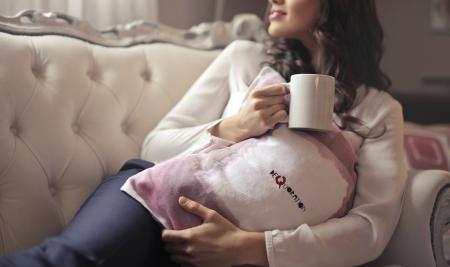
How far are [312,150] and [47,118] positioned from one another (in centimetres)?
52

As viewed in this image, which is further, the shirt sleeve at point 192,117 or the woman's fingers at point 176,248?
the shirt sleeve at point 192,117

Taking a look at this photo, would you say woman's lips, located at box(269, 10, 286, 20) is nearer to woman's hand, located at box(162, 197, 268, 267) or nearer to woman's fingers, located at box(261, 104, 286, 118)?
woman's fingers, located at box(261, 104, 286, 118)

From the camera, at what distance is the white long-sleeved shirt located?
823 mm

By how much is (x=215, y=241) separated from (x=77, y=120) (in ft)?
1.48

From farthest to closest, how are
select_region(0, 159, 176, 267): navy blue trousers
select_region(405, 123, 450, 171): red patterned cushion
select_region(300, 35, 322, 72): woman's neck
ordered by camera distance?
select_region(405, 123, 450, 171): red patterned cushion < select_region(300, 35, 322, 72): woman's neck < select_region(0, 159, 176, 267): navy blue trousers

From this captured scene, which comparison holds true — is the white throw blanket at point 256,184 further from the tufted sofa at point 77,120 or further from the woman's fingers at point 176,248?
the tufted sofa at point 77,120

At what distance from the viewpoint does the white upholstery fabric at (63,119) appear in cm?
93

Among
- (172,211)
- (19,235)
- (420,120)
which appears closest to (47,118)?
(19,235)

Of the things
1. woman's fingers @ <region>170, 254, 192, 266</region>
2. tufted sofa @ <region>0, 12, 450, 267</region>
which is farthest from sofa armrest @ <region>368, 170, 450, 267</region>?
woman's fingers @ <region>170, 254, 192, 266</region>

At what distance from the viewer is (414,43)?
2160 mm

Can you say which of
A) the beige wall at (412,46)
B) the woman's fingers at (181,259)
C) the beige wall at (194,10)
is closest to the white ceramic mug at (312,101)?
the woman's fingers at (181,259)

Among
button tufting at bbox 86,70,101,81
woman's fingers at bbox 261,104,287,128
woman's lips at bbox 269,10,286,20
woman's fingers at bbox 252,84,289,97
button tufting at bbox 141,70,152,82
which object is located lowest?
button tufting at bbox 141,70,152,82

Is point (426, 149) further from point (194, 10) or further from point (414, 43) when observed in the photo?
point (194, 10)

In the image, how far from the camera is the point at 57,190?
1006 millimetres
